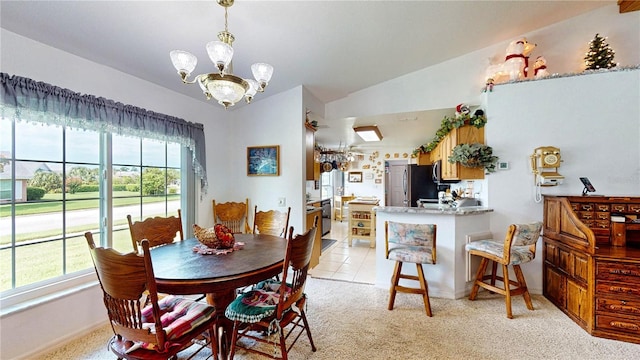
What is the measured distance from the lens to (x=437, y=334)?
2.14 metres

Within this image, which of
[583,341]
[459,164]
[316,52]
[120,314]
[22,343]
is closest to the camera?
[120,314]

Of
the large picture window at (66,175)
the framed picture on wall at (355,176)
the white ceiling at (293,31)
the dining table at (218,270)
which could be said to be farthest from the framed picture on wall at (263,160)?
the framed picture on wall at (355,176)

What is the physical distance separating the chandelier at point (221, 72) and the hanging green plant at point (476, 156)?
98.0 inches

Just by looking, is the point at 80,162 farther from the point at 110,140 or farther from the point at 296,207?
the point at 296,207

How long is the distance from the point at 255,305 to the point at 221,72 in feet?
5.03

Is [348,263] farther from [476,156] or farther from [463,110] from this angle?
[463,110]

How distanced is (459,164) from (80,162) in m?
4.16

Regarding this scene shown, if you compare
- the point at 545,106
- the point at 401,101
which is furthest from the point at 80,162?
the point at 545,106

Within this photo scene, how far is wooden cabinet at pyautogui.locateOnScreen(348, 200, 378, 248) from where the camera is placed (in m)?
5.08

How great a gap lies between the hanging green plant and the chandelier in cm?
249

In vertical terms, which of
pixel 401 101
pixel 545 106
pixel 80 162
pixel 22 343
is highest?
pixel 401 101

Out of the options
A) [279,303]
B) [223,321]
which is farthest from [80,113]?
[279,303]

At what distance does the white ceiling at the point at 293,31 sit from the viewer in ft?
5.86

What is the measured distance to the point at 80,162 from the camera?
2256mm
